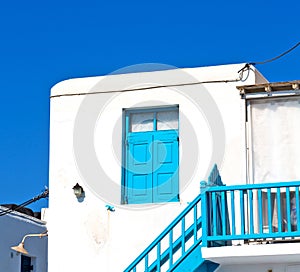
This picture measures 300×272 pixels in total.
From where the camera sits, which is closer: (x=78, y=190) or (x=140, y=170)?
(x=140, y=170)

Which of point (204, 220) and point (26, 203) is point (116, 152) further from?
point (26, 203)

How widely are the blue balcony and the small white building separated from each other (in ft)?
18.3

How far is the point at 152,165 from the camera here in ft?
49.8

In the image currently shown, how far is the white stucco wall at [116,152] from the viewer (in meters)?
14.9

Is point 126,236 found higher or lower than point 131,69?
lower

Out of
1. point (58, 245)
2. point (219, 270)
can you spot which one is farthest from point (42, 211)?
point (219, 270)

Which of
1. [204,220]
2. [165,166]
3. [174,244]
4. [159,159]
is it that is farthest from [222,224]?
[159,159]

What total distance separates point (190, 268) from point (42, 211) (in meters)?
9.79

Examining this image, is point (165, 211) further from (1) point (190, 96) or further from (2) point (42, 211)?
(2) point (42, 211)

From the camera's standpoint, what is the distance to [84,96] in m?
15.8

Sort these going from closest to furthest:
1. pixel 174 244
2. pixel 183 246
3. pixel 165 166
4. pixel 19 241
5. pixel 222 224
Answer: pixel 222 224, pixel 183 246, pixel 174 244, pixel 165 166, pixel 19 241

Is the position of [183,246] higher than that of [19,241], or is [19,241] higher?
[19,241]

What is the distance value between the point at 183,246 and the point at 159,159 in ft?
7.15

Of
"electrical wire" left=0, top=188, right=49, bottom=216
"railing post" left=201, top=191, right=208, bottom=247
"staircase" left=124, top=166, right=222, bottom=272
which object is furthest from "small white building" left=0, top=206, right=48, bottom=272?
"railing post" left=201, top=191, right=208, bottom=247
